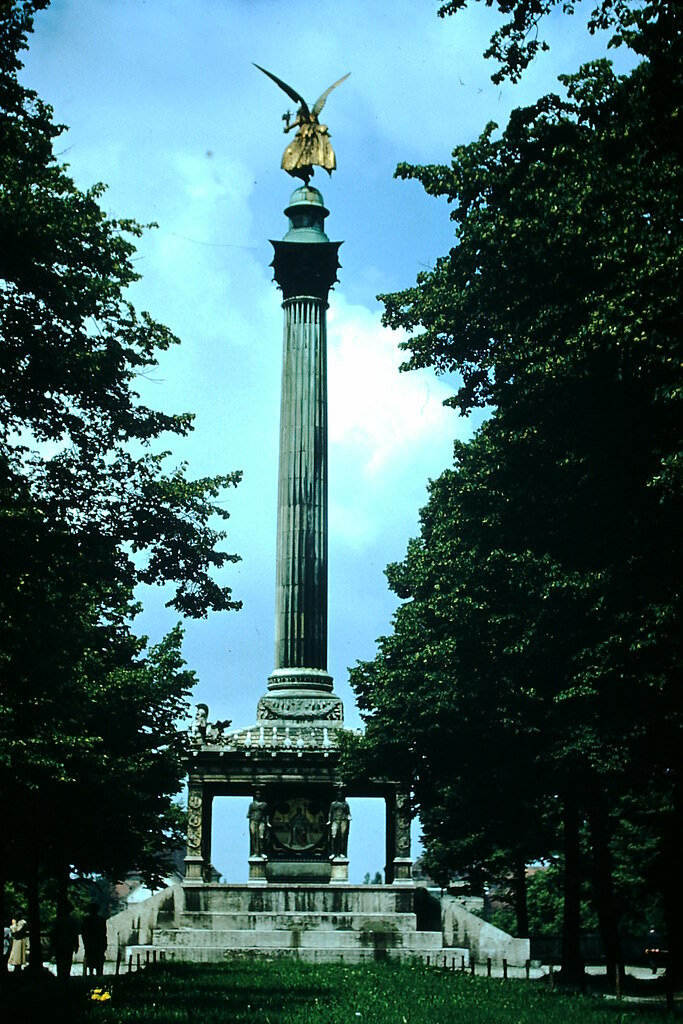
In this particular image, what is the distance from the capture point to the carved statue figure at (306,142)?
61.9 meters

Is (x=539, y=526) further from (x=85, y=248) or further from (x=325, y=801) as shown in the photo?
(x=325, y=801)

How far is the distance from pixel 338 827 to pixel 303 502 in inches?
559

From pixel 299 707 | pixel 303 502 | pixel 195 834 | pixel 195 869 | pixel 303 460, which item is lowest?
pixel 195 869

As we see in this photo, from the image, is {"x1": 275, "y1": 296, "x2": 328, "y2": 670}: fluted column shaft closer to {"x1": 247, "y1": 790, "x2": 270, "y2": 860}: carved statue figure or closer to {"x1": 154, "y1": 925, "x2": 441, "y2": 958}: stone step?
{"x1": 247, "y1": 790, "x2": 270, "y2": 860}: carved statue figure

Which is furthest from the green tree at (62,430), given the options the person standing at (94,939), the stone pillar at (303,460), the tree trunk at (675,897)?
the stone pillar at (303,460)

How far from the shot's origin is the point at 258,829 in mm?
49531

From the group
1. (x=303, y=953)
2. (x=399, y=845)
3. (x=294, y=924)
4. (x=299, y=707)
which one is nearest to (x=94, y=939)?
(x=303, y=953)

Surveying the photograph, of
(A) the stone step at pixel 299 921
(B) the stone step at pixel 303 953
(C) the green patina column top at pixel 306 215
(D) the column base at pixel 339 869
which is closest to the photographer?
(B) the stone step at pixel 303 953

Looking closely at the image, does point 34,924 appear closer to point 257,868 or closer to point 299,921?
point 299,921

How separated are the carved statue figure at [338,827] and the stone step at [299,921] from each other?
3.24 meters

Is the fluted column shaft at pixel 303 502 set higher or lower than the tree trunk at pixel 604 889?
higher

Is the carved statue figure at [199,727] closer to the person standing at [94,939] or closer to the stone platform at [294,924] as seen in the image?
the stone platform at [294,924]

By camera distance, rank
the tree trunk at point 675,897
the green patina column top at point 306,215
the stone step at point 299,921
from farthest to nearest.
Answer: the green patina column top at point 306,215
the stone step at point 299,921
the tree trunk at point 675,897

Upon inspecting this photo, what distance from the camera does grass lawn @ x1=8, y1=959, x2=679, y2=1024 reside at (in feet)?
64.8
